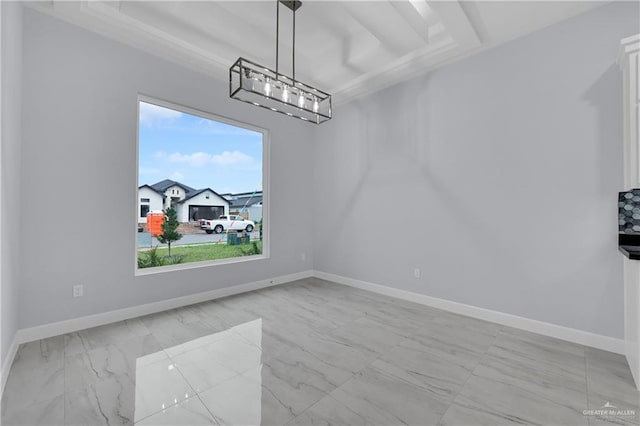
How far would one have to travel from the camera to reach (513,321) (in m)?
2.76

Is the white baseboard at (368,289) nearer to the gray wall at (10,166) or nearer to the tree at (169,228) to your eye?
the gray wall at (10,166)

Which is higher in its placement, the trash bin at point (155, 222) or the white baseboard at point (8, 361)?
the trash bin at point (155, 222)

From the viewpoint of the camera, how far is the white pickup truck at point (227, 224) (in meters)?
3.76

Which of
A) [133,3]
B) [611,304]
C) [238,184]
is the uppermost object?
[133,3]

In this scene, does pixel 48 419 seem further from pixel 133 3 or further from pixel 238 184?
pixel 133 3

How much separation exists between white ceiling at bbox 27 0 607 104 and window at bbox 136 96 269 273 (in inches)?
27.9

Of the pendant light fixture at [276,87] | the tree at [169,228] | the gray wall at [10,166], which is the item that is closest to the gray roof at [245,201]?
the tree at [169,228]

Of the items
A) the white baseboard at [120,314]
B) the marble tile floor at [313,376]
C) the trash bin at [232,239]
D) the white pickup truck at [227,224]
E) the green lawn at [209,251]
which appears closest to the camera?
the marble tile floor at [313,376]

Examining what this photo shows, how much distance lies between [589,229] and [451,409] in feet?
6.68

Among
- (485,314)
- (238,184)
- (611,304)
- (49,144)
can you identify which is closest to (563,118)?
(611,304)

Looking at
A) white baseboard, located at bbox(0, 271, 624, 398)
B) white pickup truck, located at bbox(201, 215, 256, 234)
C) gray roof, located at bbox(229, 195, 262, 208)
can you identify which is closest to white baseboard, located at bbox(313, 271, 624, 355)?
white baseboard, located at bbox(0, 271, 624, 398)

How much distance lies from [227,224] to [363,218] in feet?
6.53

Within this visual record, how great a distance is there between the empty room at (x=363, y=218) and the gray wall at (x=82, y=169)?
2cm

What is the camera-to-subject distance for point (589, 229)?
2393 mm
